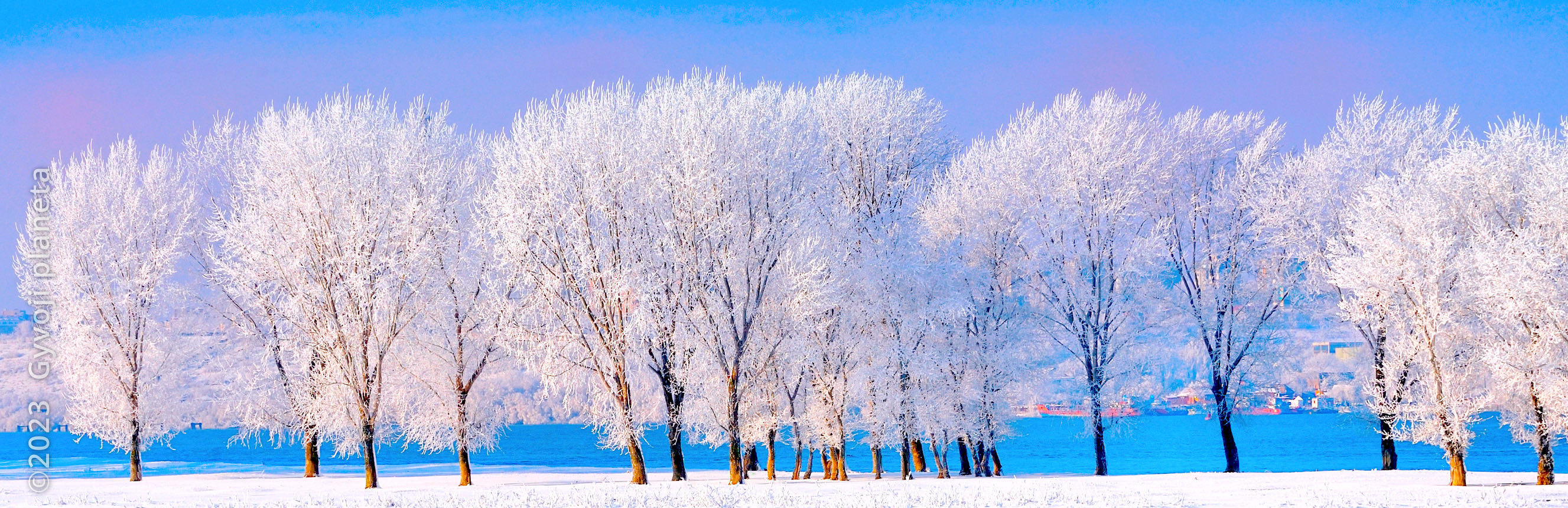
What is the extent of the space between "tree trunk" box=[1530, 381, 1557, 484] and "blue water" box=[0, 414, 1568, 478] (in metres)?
8.78

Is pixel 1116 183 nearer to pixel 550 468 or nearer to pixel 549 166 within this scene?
pixel 549 166

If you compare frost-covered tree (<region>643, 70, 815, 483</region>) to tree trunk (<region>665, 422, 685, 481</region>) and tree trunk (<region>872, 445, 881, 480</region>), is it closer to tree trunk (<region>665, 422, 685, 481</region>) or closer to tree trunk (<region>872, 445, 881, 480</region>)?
tree trunk (<region>665, 422, 685, 481</region>)

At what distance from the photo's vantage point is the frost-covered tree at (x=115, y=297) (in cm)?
3111

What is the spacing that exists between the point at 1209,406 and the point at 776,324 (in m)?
16.2

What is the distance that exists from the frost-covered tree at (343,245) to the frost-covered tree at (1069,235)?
14.7 meters

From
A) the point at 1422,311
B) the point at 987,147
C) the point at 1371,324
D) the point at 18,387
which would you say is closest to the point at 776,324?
the point at 987,147

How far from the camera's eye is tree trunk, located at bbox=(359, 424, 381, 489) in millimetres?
26766

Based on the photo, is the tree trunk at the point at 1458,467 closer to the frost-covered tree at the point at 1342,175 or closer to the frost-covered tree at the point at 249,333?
the frost-covered tree at the point at 1342,175

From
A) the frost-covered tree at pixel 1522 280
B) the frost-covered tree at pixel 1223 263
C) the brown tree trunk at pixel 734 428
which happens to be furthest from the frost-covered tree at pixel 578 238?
the frost-covered tree at pixel 1522 280

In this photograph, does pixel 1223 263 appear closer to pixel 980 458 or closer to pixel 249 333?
pixel 980 458

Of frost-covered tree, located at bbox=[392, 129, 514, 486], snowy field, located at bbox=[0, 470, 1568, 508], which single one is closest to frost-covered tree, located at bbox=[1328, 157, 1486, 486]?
snowy field, located at bbox=[0, 470, 1568, 508]

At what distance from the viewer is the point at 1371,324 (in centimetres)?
3012

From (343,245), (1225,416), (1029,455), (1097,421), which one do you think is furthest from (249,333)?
(1029,455)

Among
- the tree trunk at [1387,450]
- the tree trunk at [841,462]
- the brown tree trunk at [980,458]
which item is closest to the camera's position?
the tree trunk at [841,462]
